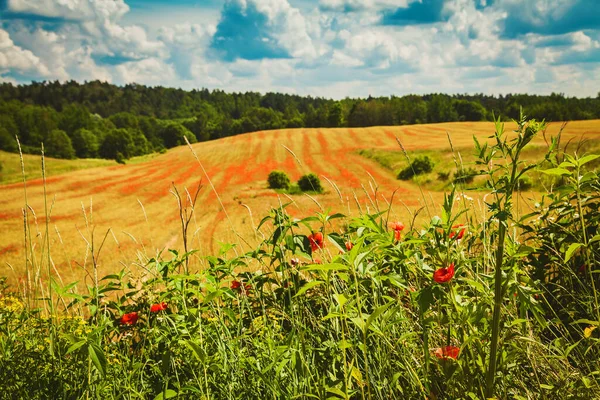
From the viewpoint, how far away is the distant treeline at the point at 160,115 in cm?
7547

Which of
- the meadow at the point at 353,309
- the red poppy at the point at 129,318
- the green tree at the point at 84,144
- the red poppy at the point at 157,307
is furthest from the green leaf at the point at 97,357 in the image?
the green tree at the point at 84,144

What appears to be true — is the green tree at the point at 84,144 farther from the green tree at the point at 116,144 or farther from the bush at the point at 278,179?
the bush at the point at 278,179

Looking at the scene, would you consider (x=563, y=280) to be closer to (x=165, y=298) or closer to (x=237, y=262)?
(x=237, y=262)

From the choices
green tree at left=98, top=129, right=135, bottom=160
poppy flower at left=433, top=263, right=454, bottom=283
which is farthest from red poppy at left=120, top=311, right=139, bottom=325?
green tree at left=98, top=129, right=135, bottom=160

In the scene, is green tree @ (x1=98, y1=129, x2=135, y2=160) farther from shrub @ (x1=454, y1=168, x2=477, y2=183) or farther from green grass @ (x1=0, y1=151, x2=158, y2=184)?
shrub @ (x1=454, y1=168, x2=477, y2=183)

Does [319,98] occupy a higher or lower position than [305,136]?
higher

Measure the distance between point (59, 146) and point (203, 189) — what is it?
55469 millimetres

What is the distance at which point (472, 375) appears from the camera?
4.77 feet

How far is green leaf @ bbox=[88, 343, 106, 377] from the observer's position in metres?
1.43

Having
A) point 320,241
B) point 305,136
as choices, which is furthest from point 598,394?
point 305,136

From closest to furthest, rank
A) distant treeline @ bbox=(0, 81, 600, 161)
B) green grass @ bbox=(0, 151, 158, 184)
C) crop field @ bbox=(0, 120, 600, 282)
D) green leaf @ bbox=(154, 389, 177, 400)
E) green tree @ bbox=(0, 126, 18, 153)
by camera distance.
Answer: green leaf @ bbox=(154, 389, 177, 400)
crop field @ bbox=(0, 120, 600, 282)
green grass @ bbox=(0, 151, 158, 184)
green tree @ bbox=(0, 126, 18, 153)
distant treeline @ bbox=(0, 81, 600, 161)

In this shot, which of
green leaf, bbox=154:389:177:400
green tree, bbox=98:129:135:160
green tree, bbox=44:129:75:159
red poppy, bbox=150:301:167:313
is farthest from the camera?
green tree, bbox=98:129:135:160

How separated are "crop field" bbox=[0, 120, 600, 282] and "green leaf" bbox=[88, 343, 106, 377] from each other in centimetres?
1184

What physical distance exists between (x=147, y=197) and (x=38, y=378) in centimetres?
3900
